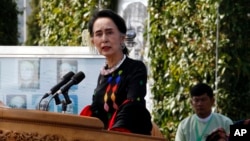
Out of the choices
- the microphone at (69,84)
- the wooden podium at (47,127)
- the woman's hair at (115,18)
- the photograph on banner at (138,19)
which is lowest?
the wooden podium at (47,127)

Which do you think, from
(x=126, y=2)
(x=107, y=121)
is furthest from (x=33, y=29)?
(x=107, y=121)

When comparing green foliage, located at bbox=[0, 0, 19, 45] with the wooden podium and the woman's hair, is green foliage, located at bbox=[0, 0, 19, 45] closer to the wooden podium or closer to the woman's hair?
the woman's hair

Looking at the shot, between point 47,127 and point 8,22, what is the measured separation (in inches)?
543

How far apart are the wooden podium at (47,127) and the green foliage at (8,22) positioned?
42.5 feet

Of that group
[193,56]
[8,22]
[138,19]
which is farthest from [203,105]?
[8,22]

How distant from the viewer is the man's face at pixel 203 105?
26.3ft

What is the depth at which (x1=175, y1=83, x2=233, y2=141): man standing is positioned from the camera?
7934mm

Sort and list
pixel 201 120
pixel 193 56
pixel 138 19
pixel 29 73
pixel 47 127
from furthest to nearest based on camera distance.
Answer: pixel 138 19 → pixel 193 56 → pixel 29 73 → pixel 201 120 → pixel 47 127

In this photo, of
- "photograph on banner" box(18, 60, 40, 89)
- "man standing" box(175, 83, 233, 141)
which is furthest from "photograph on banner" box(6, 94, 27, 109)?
"man standing" box(175, 83, 233, 141)


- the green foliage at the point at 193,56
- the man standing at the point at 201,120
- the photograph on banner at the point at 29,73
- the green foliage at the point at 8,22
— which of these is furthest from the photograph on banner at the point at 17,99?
the green foliage at the point at 8,22

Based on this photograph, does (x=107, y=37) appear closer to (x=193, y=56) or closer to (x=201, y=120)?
(x=201, y=120)

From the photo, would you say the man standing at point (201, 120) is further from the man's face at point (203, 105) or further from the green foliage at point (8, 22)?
the green foliage at point (8, 22)

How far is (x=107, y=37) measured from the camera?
4.53 meters

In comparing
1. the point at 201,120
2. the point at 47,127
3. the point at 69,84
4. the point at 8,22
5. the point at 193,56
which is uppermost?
the point at 8,22
